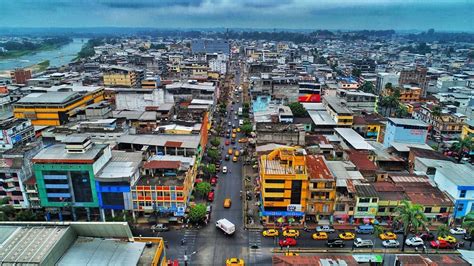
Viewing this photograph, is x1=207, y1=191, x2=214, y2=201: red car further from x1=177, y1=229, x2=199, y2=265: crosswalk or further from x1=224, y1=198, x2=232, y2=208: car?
x1=177, y1=229, x2=199, y2=265: crosswalk

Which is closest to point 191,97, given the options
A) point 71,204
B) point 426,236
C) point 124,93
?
point 124,93

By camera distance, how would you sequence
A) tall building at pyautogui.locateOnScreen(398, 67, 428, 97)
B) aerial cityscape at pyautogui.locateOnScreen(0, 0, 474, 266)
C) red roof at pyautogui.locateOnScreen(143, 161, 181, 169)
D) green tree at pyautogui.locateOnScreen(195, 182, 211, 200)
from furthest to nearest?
tall building at pyautogui.locateOnScreen(398, 67, 428, 97)
green tree at pyautogui.locateOnScreen(195, 182, 211, 200)
red roof at pyautogui.locateOnScreen(143, 161, 181, 169)
aerial cityscape at pyautogui.locateOnScreen(0, 0, 474, 266)

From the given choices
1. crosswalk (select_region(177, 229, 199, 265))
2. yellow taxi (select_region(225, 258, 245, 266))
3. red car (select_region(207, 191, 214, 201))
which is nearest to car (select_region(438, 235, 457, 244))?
yellow taxi (select_region(225, 258, 245, 266))

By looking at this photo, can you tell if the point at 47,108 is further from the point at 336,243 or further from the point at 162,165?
the point at 336,243

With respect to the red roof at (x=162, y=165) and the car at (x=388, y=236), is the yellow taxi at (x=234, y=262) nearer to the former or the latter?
the red roof at (x=162, y=165)

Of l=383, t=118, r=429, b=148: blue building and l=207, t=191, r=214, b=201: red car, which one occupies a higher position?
l=383, t=118, r=429, b=148: blue building

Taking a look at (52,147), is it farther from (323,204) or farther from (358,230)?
(358,230)
